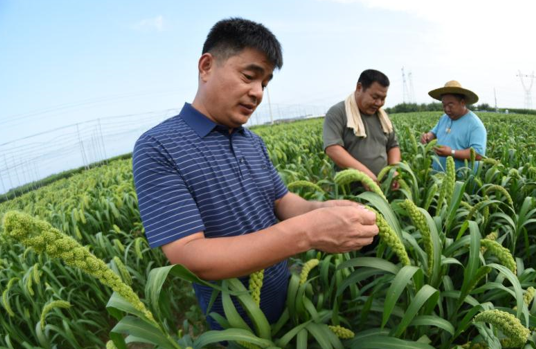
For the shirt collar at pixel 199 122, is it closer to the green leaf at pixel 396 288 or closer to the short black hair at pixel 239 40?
the short black hair at pixel 239 40

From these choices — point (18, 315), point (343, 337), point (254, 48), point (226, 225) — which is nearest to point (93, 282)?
point (18, 315)

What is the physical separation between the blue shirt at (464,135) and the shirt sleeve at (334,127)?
945 millimetres

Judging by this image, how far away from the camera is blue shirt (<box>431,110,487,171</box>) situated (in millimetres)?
2615

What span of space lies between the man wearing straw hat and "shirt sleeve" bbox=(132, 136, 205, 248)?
244 centimetres

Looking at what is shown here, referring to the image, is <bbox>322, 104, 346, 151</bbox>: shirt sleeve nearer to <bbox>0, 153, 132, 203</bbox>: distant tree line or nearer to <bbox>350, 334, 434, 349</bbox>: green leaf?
<bbox>350, 334, 434, 349</bbox>: green leaf

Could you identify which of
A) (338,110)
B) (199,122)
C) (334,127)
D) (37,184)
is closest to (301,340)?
(199,122)

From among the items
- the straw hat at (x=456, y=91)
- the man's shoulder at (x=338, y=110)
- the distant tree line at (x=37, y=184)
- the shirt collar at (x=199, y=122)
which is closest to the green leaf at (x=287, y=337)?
the shirt collar at (x=199, y=122)

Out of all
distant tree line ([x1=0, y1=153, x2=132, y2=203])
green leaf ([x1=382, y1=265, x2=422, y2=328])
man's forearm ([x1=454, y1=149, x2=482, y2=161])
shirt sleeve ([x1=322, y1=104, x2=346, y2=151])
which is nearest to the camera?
green leaf ([x1=382, y1=265, x2=422, y2=328])

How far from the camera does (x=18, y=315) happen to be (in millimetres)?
2188

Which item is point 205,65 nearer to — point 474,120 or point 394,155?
point 394,155

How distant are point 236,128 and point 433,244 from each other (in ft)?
2.81

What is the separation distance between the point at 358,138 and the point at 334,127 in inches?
9.2

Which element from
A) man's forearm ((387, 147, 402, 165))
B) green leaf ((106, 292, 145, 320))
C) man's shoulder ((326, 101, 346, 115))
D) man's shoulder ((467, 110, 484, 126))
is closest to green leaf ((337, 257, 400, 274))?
green leaf ((106, 292, 145, 320))

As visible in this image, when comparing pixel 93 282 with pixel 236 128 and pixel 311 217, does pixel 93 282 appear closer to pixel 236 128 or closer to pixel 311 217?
pixel 236 128
